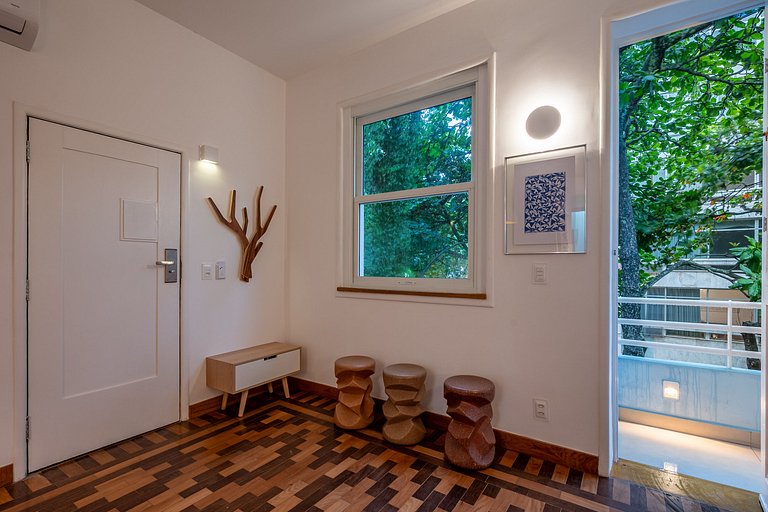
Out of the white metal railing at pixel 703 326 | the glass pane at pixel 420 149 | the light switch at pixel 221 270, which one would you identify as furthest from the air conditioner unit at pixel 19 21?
the white metal railing at pixel 703 326

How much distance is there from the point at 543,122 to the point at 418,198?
97 cm

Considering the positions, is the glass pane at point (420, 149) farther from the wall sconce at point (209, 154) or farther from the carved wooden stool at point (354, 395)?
the carved wooden stool at point (354, 395)

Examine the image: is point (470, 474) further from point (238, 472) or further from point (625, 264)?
point (625, 264)

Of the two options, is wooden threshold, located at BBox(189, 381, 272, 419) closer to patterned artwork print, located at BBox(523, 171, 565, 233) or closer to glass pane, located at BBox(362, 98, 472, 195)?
glass pane, located at BBox(362, 98, 472, 195)

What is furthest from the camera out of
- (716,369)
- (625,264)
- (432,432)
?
(625,264)

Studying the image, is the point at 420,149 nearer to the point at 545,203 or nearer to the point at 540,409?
the point at 545,203

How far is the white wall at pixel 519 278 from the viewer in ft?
6.52

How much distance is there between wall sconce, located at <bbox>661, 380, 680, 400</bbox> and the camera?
2.75 metres

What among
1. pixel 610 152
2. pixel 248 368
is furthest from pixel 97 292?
pixel 610 152

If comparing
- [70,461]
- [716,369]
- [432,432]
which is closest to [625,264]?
[716,369]

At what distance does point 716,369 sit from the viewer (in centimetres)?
264

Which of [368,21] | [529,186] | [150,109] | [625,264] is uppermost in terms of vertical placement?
[368,21]

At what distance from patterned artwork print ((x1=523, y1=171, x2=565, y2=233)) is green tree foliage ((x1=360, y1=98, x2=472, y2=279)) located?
45cm

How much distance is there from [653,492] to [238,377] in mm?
2518
